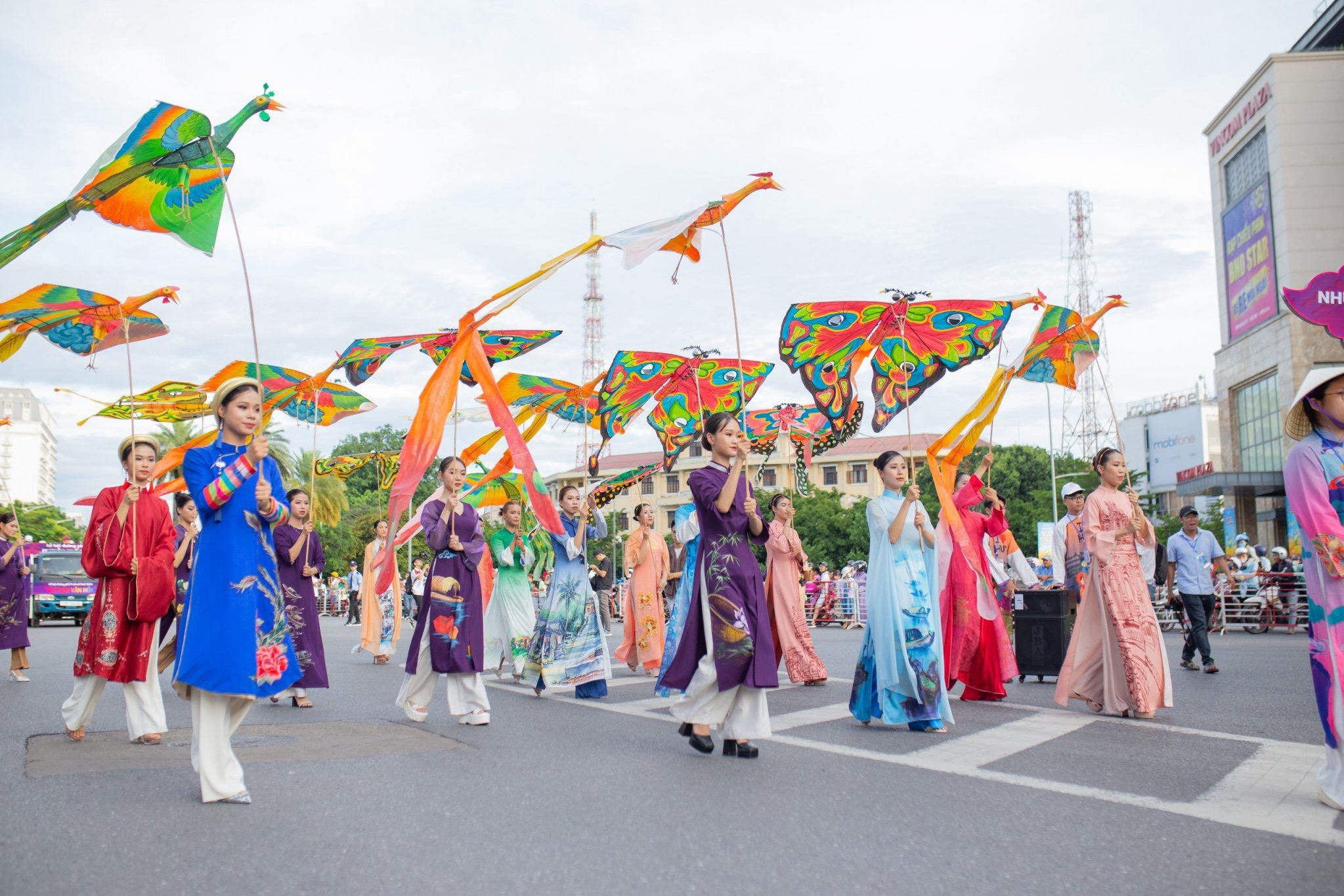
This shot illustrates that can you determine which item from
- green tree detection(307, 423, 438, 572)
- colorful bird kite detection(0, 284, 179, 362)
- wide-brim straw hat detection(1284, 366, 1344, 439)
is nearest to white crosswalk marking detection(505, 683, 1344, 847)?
wide-brim straw hat detection(1284, 366, 1344, 439)

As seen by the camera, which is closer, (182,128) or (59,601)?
(182,128)

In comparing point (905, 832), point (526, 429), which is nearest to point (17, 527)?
point (526, 429)

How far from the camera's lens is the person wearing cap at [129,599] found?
19.1 feet

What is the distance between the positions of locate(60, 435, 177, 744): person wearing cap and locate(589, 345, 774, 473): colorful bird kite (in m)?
6.52

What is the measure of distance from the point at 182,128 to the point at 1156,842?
5.06 metres

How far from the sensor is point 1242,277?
33.7m

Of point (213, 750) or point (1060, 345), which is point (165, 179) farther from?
point (1060, 345)

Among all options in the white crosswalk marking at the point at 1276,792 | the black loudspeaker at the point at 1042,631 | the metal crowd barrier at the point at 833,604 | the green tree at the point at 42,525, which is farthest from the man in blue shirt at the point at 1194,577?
the green tree at the point at 42,525

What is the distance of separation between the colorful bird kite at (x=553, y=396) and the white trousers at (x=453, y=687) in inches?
202

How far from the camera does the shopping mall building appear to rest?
3091 cm

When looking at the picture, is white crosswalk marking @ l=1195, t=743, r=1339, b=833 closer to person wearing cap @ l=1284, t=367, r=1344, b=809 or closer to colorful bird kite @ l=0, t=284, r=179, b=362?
person wearing cap @ l=1284, t=367, r=1344, b=809

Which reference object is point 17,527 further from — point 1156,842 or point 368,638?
point 1156,842

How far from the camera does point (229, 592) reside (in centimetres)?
431

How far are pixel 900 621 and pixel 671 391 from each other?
23.4 ft
